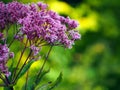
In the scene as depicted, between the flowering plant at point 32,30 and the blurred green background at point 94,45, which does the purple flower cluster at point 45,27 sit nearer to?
the flowering plant at point 32,30

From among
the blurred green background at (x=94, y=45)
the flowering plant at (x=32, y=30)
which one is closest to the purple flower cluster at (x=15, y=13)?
the flowering plant at (x=32, y=30)

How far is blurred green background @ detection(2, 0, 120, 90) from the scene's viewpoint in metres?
5.39

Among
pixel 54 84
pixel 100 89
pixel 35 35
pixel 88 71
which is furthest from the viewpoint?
pixel 88 71

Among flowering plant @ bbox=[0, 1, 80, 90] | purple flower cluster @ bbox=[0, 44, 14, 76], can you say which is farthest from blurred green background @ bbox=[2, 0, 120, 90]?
purple flower cluster @ bbox=[0, 44, 14, 76]

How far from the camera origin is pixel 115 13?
6.17 m

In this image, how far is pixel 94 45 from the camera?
6.02 metres

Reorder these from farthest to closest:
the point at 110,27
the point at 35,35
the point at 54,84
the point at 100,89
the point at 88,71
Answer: the point at 110,27, the point at 88,71, the point at 100,89, the point at 54,84, the point at 35,35

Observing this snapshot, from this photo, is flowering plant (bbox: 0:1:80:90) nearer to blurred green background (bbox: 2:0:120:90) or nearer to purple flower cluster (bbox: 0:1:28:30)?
purple flower cluster (bbox: 0:1:28:30)

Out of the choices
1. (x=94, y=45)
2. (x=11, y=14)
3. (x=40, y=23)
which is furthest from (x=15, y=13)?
(x=94, y=45)

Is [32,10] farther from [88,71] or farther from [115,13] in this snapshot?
[115,13]

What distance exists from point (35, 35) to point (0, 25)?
0.49ft

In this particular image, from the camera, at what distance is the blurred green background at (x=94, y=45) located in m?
5.39

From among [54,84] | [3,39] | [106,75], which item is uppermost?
[3,39]

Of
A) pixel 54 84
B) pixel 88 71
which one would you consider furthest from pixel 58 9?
pixel 54 84
